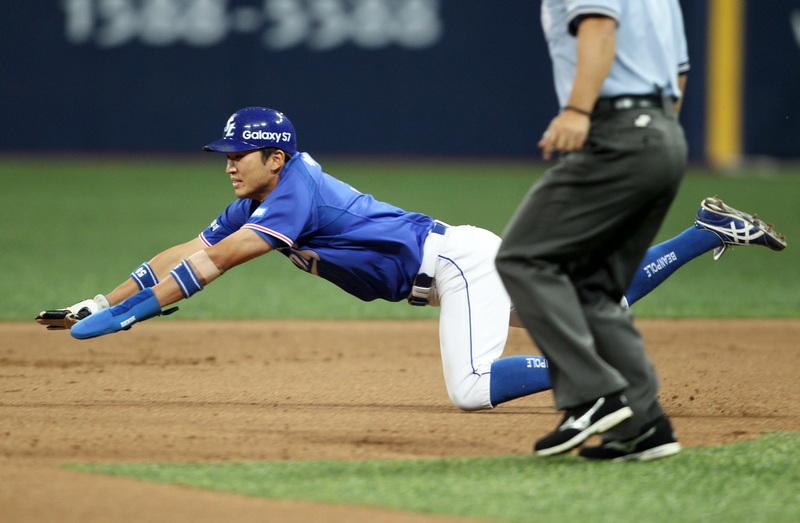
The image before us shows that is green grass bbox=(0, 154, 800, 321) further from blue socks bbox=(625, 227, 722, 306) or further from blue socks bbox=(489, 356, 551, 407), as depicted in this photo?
blue socks bbox=(489, 356, 551, 407)

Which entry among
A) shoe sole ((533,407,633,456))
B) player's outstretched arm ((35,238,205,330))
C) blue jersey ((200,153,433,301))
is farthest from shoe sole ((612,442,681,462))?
player's outstretched arm ((35,238,205,330))

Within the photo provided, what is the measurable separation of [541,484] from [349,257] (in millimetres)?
1380

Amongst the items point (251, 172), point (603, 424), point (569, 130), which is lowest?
point (603, 424)

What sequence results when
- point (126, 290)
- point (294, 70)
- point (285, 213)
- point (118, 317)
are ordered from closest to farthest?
point (118, 317)
point (285, 213)
point (126, 290)
point (294, 70)

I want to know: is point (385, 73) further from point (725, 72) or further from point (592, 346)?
point (592, 346)

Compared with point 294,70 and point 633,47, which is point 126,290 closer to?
point 633,47

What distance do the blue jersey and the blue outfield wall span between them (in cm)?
1448

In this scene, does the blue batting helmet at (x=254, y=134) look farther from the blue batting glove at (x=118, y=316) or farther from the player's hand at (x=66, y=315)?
the player's hand at (x=66, y=315)

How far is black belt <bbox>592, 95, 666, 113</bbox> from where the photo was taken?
289 cm

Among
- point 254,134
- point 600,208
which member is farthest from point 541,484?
point 254,134

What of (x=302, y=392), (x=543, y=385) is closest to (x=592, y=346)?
(x=543, y=385)

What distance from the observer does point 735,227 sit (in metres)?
4.31

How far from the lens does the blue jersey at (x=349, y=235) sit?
384 cm

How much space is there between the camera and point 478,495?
279 cm
